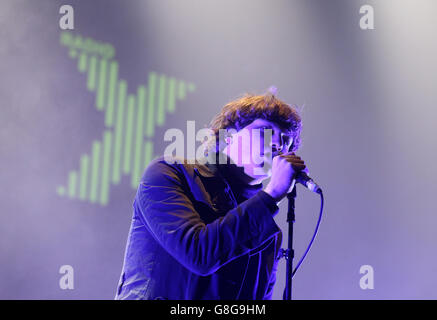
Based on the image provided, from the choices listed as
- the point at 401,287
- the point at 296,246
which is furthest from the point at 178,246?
the point at 401,287

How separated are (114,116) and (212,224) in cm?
198

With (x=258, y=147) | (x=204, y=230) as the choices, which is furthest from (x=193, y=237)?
(x=258, y=147)

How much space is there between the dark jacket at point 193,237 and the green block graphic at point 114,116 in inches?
59.3

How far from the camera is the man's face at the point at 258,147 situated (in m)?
1.47

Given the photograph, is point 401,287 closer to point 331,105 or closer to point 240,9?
point 331,105

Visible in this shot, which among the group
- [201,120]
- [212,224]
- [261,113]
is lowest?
[212,224]

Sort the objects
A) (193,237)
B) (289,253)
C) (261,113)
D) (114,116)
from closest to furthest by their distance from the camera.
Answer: (193,237) < (289,253) < (261,113) < (114,116)

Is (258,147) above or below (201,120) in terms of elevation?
below

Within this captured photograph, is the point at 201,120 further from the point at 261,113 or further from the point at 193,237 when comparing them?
the point at 193,237

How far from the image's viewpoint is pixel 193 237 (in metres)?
1.17

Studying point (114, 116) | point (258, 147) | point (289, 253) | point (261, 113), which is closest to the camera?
point (289, 253)

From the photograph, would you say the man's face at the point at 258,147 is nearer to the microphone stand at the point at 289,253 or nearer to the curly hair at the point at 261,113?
the curly hair at the point at 261,113

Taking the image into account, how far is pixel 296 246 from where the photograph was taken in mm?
2998

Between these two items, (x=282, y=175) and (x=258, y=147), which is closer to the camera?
(x=282, y=175)
